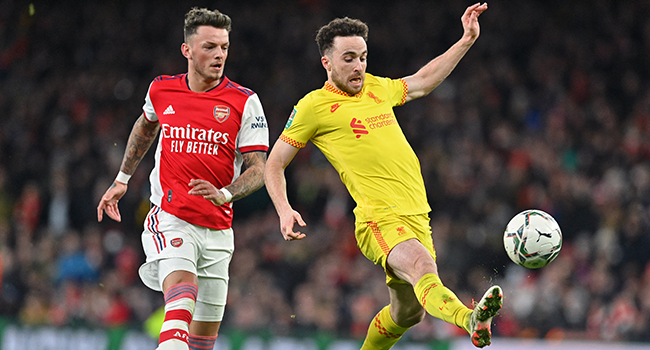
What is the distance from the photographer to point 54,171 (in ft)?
47.3

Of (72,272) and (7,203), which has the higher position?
(7,203)

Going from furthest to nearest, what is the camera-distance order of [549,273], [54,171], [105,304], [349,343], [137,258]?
[54,171]
[137,258]
[105,304]
[549,273]
[349,343]

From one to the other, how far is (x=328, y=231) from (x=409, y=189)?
804 centimetres

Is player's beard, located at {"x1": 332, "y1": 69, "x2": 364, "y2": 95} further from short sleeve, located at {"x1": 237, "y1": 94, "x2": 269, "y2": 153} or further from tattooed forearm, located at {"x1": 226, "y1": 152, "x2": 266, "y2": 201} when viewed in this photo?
tattooed forearm, located at {"x1": 226, "y1": 152, "x2": 266, "y2": 201}

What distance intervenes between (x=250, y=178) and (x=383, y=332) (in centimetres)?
174

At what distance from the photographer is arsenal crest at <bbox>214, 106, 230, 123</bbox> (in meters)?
5.77

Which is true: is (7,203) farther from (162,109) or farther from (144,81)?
(162,109)

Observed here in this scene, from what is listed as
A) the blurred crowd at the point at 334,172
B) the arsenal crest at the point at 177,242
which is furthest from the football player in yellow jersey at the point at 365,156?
the blurred crowd at the point at 334,172

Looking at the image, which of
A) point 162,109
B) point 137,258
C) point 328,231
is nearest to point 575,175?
point 328,231

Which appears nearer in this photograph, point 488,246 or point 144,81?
point 488,246

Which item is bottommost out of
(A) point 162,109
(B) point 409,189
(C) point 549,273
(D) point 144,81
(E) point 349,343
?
(E) point 349,343

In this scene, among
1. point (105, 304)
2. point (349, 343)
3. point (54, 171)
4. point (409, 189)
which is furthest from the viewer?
point (54, 171)

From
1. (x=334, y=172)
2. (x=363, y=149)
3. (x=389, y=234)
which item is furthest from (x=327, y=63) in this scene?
(x=334, y=172)

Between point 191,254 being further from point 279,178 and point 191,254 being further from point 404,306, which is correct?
point 404,306
